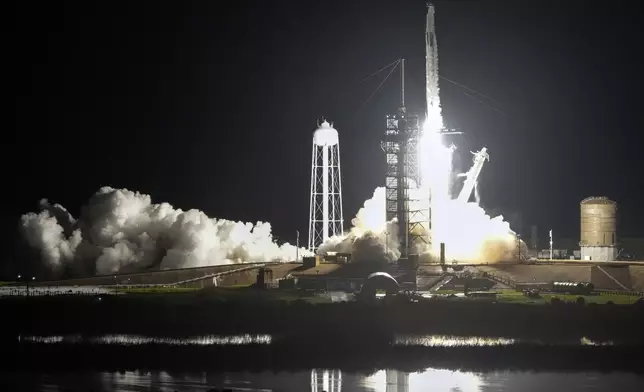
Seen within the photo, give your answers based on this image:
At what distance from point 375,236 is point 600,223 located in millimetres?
21038

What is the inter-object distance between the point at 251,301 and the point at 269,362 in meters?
12.8

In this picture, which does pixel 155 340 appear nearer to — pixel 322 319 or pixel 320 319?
pixel 320 319

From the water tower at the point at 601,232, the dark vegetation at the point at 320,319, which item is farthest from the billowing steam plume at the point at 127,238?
the water tower at the point at 601,232

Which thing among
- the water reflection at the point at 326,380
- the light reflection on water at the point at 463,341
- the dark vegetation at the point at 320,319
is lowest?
the water reflection at the point at 326,380

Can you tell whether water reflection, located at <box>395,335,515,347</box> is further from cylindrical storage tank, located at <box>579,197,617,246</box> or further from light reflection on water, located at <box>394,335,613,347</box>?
cylindrical storage tank, located at <box>579,197,617,246</box>

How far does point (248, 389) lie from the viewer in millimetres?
57094

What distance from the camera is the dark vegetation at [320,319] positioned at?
7056cm

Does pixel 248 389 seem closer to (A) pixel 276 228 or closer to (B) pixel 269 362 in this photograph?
(B) pixel 269 362

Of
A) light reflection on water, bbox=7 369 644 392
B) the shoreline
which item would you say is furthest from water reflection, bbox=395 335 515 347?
light reflection on water, bbox=7 369 644 392

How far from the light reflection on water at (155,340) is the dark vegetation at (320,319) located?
101 centimetres

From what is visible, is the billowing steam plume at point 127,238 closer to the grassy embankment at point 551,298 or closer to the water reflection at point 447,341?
the grassy embankment at point 551,298

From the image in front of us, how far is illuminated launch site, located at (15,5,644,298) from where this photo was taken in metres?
90.1

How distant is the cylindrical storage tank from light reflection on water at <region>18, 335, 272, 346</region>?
40.8m

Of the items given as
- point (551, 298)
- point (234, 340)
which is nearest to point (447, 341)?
point (234, 340)
